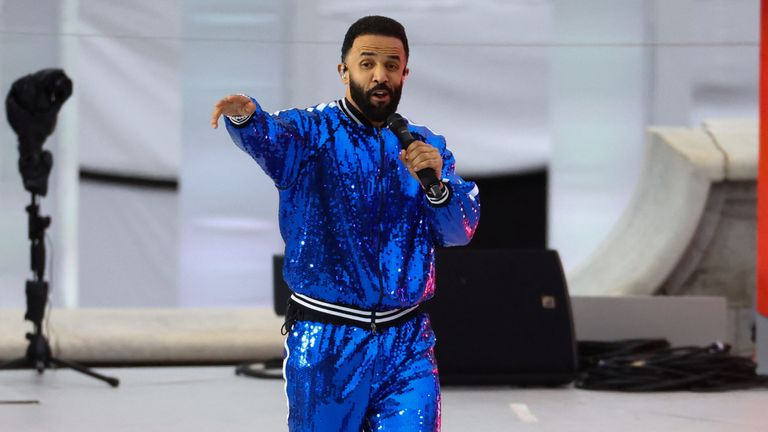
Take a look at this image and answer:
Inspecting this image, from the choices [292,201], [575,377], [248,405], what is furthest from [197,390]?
[292,201]

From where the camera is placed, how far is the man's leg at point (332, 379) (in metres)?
2.71

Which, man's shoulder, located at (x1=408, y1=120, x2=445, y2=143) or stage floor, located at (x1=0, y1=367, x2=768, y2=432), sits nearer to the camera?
man's shoulder, located at (x1=408, y1=120, x2=445, y2=143)

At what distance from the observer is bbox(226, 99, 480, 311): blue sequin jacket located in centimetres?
Result: 274

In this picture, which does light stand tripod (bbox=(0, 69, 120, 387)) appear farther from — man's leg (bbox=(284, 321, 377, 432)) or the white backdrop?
man's leg (bbox=(284, 321, 377, 432))

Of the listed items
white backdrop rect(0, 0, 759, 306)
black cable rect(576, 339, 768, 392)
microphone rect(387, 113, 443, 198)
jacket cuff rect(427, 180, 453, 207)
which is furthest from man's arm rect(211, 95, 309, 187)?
white backdrop rect(0, 0, 759, 306)

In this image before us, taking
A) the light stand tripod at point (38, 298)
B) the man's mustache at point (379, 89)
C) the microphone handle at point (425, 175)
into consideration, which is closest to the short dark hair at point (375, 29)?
the man's mustache at point (379, 89)

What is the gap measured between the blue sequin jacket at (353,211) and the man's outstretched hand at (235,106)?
0.11 feet

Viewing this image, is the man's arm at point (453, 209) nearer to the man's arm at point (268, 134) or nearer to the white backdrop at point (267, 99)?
the man's arm at point (268, 134)

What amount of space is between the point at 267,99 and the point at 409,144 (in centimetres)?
518

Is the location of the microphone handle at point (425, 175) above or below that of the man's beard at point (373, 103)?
below

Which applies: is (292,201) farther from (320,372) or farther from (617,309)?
(617,309)

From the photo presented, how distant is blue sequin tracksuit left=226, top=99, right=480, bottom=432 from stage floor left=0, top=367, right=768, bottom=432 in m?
2.39

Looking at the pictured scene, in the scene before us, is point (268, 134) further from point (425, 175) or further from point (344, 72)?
point (425, 175)

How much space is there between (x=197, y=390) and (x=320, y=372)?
11.7 ft
